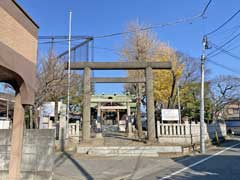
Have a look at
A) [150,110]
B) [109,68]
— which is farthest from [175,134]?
[109,68]

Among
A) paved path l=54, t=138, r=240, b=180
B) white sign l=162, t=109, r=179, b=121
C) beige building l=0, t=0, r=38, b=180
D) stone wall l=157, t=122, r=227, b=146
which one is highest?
beige building l=0, t=0, r=38, b=180

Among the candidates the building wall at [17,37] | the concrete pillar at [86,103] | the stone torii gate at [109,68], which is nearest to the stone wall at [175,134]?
the stone torii gate at [109,68]

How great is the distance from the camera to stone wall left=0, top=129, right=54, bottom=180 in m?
8.19

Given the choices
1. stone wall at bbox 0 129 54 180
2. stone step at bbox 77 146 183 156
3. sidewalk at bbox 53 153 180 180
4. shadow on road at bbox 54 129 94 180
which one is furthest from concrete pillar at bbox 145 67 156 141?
stone wall at bbox 0 129 54 180

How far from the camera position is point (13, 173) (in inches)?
265

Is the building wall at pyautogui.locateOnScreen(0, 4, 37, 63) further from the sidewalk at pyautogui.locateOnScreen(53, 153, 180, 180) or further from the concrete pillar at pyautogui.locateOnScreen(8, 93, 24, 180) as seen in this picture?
the sidewalk at pyautogui.locateOnScreen(53, 153, 180, 180)

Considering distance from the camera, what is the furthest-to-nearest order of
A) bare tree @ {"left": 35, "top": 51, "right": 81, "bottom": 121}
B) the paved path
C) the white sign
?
the white sign
bare tree @ {"left": 35, "top": 51, "right": 81, "bottom": 121}
the paved path

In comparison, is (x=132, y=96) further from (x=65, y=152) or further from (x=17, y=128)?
(x=17, y=128)

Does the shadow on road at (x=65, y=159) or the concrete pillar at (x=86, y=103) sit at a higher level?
the concrete pillar at (x=86, y=103)

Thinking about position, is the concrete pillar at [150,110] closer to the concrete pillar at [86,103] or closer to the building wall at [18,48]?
the concrete pillar at [86,103]

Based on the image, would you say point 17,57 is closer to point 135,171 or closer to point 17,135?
point 17,135

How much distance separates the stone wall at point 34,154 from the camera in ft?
26.9

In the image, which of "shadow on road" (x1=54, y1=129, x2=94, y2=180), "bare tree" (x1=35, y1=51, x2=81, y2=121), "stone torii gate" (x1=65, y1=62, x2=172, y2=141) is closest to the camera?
"shadow on road" (x1=54, y1=129, x2=94, y2=180)

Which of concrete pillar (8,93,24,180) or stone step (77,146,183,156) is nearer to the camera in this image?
concrete pillar (8,93,24,180)
